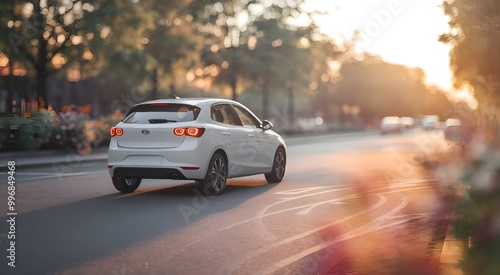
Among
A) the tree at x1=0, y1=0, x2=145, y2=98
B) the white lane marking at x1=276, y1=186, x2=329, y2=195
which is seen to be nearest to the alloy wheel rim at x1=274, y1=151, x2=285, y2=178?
the white lane marking at x1=276, y1=186, x2=329, y2=195

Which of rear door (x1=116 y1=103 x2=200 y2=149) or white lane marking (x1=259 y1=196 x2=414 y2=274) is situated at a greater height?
rear door (x1=116 y1=103 x2=200 y2=149)

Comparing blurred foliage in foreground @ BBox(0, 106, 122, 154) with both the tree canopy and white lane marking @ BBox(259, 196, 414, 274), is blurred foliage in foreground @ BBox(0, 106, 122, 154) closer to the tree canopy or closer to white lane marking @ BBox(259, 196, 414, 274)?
the tree canopy

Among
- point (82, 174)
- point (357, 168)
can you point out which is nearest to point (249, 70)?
point (357, 168)

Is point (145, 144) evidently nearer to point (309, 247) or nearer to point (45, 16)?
point (309, 247)

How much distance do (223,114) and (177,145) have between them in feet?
4.98

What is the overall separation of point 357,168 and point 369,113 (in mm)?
87718

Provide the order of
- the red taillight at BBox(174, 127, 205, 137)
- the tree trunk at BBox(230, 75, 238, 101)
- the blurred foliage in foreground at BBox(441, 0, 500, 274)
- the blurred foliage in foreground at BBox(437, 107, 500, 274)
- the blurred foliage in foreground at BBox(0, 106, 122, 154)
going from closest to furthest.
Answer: the blurred foliage in foreground at BBox(437, 107, 500, 274), the blurred foliage in foreground at BBox(441, 0, 500, 274), the red taillight at BBox(174, 127, 205, 137), the blurred foliage in foreground at BBox(0, 106, 122, 154), the tree trunk at BBox(230, 75, 238, 101)

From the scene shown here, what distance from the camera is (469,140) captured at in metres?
17.9

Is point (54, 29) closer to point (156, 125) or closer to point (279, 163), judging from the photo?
point (279, 163)

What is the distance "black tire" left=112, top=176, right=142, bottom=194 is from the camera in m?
13.6

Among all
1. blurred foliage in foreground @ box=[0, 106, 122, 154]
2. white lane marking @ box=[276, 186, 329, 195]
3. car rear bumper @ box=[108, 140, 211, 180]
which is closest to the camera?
car rear bumper @ box=[108, 140, 211, 180]

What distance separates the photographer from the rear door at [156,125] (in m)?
12.8

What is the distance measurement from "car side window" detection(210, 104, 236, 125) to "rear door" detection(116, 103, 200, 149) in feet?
1.86

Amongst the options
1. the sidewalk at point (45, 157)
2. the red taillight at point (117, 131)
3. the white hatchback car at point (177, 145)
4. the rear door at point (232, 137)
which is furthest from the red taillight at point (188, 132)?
the sidewalk at point (45, 157)
